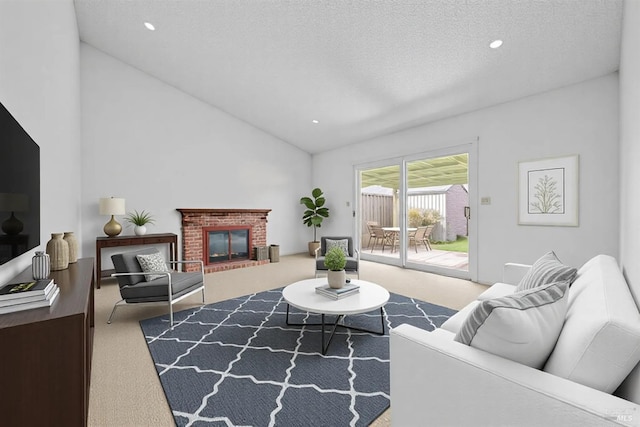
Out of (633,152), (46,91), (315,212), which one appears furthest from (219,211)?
(633,152)

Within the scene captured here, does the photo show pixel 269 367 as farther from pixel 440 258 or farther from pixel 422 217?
pixel 422 217

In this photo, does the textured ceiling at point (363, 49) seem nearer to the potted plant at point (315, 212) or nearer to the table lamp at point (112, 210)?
the potted plant at point (315, 212)

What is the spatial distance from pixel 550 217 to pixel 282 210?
16.4 ft

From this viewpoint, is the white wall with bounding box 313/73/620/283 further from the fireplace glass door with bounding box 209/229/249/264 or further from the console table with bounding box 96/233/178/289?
the console table with bounding box 96/233/178/289

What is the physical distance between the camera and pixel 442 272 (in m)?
4.86

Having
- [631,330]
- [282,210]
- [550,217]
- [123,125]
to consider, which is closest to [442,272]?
[550,217]

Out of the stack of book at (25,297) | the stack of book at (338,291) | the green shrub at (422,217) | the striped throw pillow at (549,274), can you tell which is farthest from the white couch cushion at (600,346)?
the green shrub at (422,217)

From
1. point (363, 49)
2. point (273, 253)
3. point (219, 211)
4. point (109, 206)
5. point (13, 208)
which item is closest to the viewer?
point (13, 208)

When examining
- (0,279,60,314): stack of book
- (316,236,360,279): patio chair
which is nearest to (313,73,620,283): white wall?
(316,236,360,279): patio chair

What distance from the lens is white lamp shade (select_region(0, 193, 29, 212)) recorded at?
1.41m

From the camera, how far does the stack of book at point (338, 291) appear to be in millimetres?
2582

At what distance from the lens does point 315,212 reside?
22.5 ft

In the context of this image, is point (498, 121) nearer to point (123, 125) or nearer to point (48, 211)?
point (48, 211)

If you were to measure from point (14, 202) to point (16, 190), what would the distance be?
73 mm
